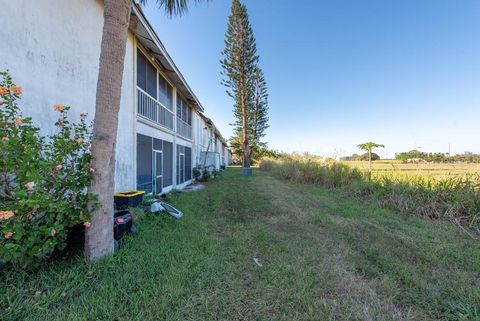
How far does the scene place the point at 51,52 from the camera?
3.13 meters

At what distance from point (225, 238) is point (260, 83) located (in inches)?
840

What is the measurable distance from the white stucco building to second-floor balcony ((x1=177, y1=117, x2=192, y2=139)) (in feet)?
0.38

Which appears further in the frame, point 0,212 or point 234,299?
point 234,299

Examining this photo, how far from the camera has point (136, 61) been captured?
587 cm

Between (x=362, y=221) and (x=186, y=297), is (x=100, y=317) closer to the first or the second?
(x=186, y=297)

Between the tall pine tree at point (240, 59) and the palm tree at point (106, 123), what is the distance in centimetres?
1704

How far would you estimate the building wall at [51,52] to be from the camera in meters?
2.59

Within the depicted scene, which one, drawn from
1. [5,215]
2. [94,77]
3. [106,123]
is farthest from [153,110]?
[5,215]

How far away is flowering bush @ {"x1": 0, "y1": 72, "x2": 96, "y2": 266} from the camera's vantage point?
181cm

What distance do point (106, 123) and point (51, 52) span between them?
2.02m

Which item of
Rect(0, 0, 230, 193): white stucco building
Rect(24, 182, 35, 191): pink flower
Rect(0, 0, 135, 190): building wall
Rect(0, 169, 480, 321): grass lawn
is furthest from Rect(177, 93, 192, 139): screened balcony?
Rect(24, 182, 35, 191): pink flower

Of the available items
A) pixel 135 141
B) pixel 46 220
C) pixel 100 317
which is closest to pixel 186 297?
pixel 100 317

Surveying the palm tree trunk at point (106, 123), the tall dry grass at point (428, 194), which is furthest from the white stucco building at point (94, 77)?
the tall dry grass at point (428, 194)

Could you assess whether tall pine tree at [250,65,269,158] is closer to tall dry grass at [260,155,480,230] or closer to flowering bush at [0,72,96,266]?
tall dry grass at [260,155,480,230]
